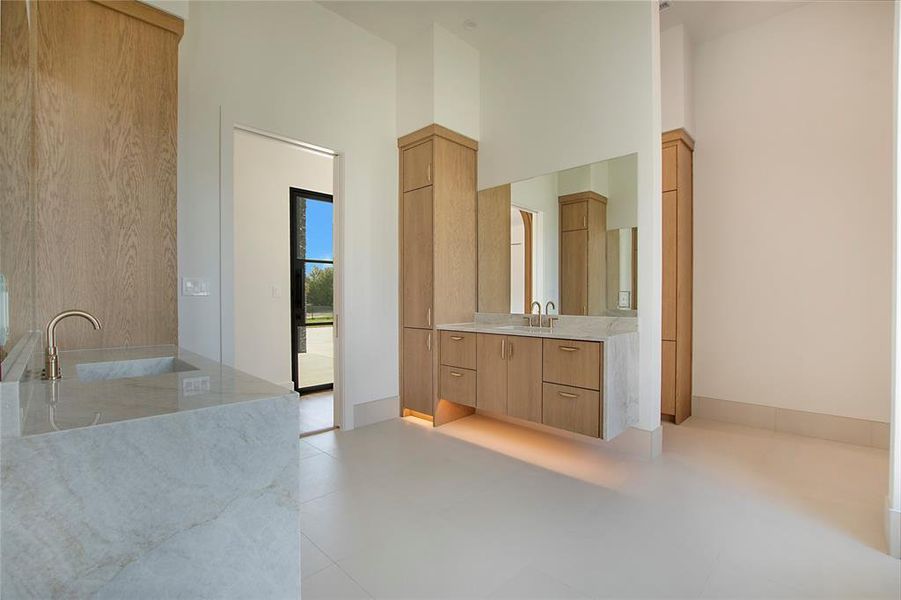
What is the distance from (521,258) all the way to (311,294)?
2.56 m

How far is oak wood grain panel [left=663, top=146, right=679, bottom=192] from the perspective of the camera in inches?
139

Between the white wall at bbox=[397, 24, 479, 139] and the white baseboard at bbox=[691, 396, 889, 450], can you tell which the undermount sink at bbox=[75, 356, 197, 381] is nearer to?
the white wall at bbox=[397, 24, 479, 139]

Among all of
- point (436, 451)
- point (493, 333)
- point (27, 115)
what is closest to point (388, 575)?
point (436, 451)

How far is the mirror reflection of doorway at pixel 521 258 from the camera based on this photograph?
357 centimetres

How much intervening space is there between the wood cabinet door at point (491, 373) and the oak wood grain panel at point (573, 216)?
1.01 metres

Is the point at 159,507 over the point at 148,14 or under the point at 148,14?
under

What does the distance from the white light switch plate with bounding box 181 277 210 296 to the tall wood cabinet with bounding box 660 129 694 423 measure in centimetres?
336

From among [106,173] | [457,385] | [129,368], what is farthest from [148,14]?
[457,385]

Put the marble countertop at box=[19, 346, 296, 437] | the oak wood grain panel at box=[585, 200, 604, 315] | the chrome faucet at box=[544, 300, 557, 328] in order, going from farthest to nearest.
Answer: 1. the chrome faucet at box=[544, 300, 557, 328]
2. the oak wood grain panel at box=[585, 200, 604, 315]
3. the marble countertop at box=[19, 346, 296, 437]

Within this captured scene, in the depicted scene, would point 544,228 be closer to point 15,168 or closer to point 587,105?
point 587,105

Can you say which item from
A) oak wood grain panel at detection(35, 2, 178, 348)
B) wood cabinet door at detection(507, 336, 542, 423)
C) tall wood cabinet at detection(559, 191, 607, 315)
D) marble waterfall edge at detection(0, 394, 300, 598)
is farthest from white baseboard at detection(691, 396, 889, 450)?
oak wood grain panel at detection(35, 2, 178, 348)

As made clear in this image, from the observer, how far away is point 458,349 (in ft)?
11.2

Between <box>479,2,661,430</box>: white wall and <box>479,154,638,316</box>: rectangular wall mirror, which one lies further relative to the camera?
<box>479,154,638,316</box>: rectangular wall mirror

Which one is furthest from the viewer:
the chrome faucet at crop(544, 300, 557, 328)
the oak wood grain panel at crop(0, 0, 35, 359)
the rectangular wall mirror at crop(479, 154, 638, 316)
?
the chrome faucet at crop(544, 300, 557, 328)
